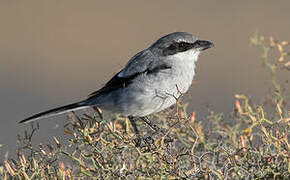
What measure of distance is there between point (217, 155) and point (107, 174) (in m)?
0.50

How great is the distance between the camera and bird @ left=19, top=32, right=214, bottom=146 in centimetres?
336

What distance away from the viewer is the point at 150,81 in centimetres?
341

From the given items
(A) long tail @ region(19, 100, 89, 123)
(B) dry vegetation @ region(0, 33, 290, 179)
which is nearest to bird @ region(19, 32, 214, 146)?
(A) long tail @ region(19, 100, 89, 123)

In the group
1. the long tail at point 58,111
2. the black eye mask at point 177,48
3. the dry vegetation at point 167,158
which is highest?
the black eye mask at point 177,48

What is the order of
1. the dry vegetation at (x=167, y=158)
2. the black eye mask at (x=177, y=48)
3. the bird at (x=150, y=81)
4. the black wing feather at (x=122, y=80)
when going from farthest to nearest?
the black eye mask at (x=177, y=48), the black wing feather at (x=122, y=80), the bird at (x=150, y=81), the dry vegetation at (x=167, y=158)

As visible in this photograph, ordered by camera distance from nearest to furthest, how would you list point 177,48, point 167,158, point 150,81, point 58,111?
point 167,158
point 150,81
point 58,111
point 177,48

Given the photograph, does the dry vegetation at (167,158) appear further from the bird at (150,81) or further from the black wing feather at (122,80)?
the black wing feather at (122,80)

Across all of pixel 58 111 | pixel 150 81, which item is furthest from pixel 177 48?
pixel 58 111

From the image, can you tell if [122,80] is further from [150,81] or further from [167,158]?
[167,158]

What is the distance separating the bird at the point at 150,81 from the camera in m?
3.36

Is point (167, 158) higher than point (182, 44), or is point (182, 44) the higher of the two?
point (182, 44)

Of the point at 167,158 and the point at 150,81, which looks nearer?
the point at 167,158

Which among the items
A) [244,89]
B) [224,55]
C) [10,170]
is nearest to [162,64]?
[10,170]

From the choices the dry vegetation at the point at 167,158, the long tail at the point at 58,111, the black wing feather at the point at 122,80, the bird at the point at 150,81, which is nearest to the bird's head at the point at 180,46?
the bird at the point at 150,81
